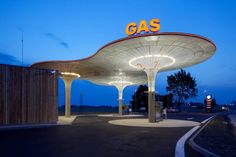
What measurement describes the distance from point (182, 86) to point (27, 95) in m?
56.0

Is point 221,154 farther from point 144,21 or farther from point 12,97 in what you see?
point 12,97

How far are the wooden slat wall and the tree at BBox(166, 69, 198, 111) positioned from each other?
2054 inches

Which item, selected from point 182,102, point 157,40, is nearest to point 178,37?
point 157,40

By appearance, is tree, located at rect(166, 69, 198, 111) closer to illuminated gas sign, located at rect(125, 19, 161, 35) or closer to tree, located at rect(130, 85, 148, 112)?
tree, located at rect(130, 85, 148, 112)

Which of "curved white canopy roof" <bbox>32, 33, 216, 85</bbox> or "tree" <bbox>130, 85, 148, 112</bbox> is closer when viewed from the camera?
"curved white canopy roof" <bbox>32, 33, 216, 85</bbox>

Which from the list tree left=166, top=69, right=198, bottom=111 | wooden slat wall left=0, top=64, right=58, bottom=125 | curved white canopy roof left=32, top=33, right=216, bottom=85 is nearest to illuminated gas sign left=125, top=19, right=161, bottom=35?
curved white canopy roof left=32, top=33, right=216, bottom=85

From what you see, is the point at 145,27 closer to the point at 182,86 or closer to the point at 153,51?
the point at 153,51

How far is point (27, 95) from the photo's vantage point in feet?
76.0

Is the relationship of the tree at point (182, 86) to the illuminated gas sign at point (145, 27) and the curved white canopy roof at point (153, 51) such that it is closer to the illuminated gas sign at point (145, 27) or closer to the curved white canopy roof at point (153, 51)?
the curved white canopy roof at point (153, 51)

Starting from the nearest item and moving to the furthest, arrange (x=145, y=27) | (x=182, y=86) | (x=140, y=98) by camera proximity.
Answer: (x=145, y=27)
(x=182, y=86)
(x=140, y=98)

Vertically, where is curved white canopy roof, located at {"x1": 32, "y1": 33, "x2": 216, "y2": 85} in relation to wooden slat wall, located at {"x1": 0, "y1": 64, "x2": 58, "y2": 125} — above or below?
above

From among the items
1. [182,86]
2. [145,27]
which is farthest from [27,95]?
[182,86]

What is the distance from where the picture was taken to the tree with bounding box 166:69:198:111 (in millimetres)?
72000

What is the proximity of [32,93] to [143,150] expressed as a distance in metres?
15.4
